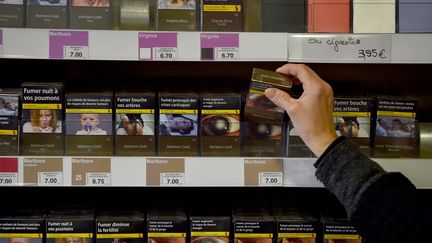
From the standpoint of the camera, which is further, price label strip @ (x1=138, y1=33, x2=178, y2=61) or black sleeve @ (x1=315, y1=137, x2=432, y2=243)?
price label strip @ (x1=138, y1=33, x2=178, y2=61)

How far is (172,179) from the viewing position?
1239mm

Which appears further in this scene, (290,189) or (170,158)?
(290,189)

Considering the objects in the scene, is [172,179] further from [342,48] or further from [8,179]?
[342,48]

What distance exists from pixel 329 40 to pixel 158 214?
2.27ft

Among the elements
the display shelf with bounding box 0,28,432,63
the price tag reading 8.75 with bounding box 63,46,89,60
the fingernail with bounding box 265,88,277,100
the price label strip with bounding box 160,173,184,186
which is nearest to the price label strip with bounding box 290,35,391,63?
the display shelf with bounding box 0,28,432,63

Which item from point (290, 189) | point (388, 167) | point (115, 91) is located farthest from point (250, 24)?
point (290, 189)

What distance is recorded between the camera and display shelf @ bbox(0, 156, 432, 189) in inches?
48.6

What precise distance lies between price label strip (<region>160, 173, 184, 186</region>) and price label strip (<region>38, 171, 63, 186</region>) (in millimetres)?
274

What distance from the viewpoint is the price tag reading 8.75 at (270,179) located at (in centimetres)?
124

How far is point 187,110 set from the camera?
1289 millimetres

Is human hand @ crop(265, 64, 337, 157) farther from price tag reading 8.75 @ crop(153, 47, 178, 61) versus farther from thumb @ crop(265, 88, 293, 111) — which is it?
price tag reading 8.75 @ crop(153, 47, 178, 61)

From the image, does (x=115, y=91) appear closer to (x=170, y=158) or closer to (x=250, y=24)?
(x=170, y=158)

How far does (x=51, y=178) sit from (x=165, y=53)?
0.45m

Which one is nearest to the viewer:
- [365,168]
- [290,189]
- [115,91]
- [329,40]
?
[365,168]
